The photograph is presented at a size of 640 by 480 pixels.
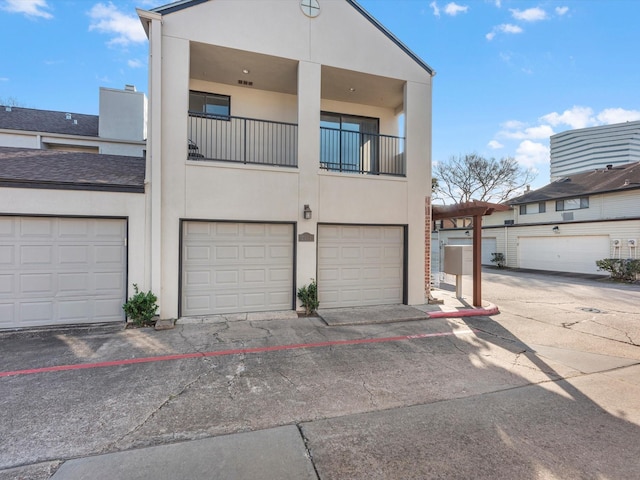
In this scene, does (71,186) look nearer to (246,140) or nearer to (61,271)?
(61,271)

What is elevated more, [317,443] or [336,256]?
[336,256]

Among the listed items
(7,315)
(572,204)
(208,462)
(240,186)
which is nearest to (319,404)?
(208,462)

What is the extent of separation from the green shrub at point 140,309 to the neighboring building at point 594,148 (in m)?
41.8

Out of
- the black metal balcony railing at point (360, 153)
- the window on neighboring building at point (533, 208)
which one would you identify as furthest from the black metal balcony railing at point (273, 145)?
the window on neighboring building at point (533, 208)

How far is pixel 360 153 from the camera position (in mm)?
9359

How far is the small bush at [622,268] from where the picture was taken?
45.8 ft

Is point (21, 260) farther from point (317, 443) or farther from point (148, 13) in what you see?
point (317, 443)

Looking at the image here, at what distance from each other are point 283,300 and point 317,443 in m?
4.98

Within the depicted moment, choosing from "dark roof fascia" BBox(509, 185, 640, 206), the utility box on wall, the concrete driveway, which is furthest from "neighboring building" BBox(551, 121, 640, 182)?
the concrete driveway

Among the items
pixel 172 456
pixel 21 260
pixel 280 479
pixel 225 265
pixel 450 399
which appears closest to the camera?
pixel 280 479

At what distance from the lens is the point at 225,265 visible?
24.0ft

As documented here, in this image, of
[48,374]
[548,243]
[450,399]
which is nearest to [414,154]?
[450,399]

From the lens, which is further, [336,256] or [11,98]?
[11,98]

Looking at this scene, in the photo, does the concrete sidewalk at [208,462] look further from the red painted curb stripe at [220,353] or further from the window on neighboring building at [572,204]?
the window on neighboring building at [572,204]
